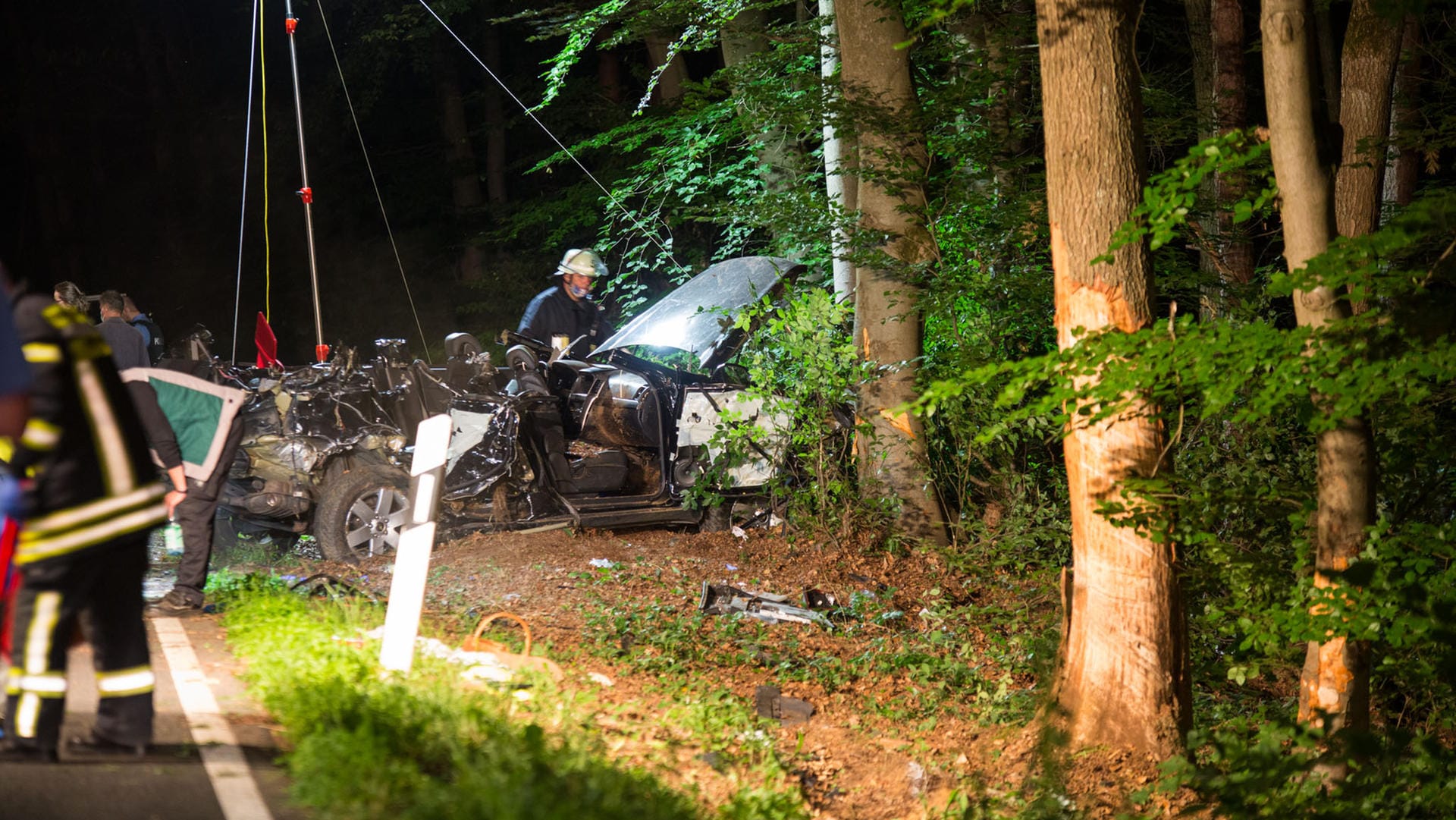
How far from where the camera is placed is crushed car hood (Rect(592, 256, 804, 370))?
9758 millimetres

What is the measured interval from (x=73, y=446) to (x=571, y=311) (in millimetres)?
7378

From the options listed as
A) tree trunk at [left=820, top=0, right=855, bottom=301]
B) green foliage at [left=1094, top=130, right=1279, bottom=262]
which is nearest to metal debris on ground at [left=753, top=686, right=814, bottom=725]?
green foliage at [left=1094, top=130, right=1279, bottom=262]

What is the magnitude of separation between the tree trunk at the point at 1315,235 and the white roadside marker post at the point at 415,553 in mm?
4165

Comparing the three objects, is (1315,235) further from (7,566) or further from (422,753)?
(7,566)

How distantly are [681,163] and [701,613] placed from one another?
32.8 ft

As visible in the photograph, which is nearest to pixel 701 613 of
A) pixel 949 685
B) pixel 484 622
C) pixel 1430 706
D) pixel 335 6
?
pixel 949 685

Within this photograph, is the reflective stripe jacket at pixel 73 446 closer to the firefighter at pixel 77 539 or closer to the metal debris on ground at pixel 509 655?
the firefighter at pixel 77 539

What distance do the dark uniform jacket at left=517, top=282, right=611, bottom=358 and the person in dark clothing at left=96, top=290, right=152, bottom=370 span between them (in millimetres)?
3313

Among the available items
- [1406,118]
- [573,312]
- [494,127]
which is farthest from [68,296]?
[494,127]

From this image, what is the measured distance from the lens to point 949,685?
7465 mm

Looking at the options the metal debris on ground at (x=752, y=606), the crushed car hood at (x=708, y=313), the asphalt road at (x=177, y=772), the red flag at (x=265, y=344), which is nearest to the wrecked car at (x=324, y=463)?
the crushed car hood at (x=708, y=313)

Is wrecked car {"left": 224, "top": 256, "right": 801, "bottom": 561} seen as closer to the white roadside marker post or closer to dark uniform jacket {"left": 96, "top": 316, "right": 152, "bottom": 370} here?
dark uniform jacket {"left": 96, "top": 316, "right": 152, "bottom": 370}

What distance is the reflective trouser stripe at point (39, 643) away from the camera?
13.0 ft

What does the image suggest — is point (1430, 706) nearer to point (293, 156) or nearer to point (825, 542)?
point (825, 542)
